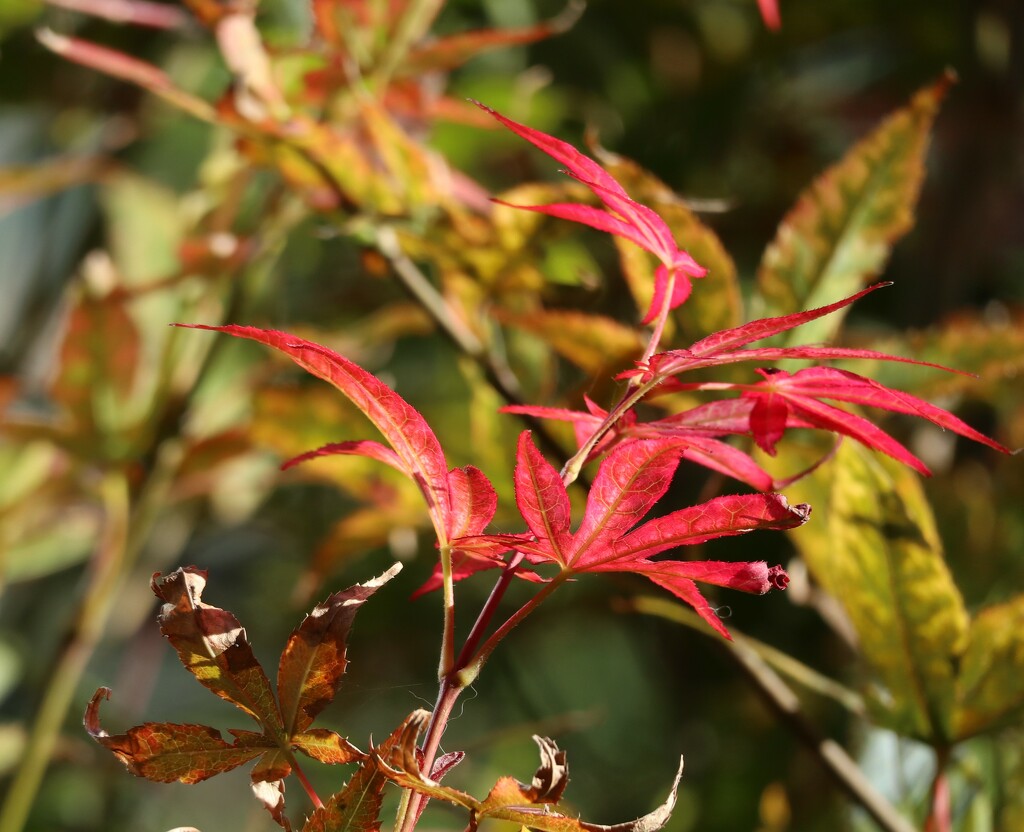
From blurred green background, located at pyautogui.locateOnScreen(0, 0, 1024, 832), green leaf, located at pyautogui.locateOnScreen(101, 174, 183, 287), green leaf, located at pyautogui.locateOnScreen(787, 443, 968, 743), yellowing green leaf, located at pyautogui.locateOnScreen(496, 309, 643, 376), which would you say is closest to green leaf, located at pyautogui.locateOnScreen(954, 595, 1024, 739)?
green leaf, located at pyautogui.locateOnScreen(787, 443, 968, 743)

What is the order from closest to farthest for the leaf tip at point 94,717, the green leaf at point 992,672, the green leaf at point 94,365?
the leaf tip at point 94,717 → the green leaf at point 992,672 → the green leaf at point 94,365

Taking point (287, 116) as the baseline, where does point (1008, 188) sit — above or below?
below

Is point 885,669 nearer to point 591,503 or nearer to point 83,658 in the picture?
point 591,503

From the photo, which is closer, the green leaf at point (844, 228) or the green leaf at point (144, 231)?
the green leaf at point (844, 228)

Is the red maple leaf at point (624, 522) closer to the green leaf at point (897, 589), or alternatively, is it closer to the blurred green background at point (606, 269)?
the green leaf at point (897, 589)

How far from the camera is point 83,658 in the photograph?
363 millimetres

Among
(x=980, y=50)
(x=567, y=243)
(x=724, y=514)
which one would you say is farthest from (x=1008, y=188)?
(x=724, y=514)

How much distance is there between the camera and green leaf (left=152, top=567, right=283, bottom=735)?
16cm

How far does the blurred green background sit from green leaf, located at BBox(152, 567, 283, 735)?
31 centimetres

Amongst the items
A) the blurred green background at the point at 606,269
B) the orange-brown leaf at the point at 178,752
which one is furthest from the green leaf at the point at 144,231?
the orange-brown leaf at the point at 178,752

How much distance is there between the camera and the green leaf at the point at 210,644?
0.16 metres

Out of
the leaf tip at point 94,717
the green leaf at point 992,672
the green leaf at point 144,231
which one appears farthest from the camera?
the green leaf at point 144,231

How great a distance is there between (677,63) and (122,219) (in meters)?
0.41

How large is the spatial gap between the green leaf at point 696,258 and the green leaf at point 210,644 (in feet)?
0.51
